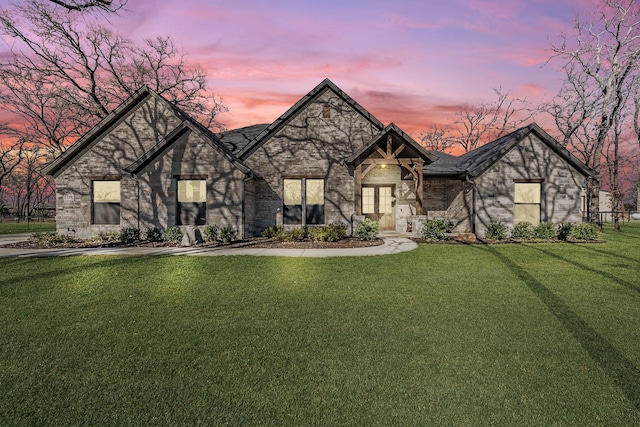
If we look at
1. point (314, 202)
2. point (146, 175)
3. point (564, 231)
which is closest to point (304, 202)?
point (314, 202)

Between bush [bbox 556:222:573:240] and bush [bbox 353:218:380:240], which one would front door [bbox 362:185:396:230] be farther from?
bush [bbox 556:222:573:240]

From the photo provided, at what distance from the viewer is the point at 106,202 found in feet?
53.8

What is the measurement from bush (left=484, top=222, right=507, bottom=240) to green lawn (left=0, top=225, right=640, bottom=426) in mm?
7581

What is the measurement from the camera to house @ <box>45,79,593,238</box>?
1548 cm

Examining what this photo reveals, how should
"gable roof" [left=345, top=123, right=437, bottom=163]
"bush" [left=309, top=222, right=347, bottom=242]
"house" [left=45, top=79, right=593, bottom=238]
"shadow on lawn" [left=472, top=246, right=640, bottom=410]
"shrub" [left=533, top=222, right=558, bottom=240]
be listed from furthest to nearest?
1. "gable roof" [left=345, top=123, right=437, bottom=163]
2. "shrub" [left=533, top=222, right=558, bottom=240]
3. "house" [left=45, top=79, right=593, bottom=238]
4. "bush" [left=309, top=222, right=347, bottom=242]
5. "shadow on lawn" [left=472, top=246, right=640, bottom=410]

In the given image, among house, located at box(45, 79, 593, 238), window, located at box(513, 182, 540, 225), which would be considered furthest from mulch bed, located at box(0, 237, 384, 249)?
window, located at box(513, 182, 540, 225)

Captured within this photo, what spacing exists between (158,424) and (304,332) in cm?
232

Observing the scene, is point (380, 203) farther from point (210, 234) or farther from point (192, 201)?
point (192, 201)

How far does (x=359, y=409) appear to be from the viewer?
3080 millimetres

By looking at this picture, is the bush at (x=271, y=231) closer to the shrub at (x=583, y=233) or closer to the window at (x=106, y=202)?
the window at (x=106, y=202)

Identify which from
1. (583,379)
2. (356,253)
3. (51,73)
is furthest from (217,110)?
(583,379)

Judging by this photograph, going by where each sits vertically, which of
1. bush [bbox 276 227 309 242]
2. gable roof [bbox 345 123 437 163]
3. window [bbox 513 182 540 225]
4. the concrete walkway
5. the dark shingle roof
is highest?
the dark shingle roof

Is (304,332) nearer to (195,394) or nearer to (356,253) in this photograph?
(195,394)

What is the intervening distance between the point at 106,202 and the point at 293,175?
30.2 ft
